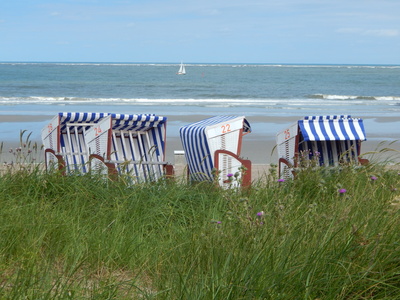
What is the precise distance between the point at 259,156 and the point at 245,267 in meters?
9.84

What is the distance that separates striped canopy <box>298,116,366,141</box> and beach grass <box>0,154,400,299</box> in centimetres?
110

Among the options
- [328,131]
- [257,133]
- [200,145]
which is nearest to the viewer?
[328,131]

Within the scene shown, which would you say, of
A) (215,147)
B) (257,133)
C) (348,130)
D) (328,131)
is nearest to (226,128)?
(215,147)

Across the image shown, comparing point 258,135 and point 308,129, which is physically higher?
point 308,129

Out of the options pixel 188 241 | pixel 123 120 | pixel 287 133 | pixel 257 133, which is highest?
pixel 123 120

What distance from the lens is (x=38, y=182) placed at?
18.7ft

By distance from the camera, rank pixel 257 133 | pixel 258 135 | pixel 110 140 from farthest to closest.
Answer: pixel 257 133 → pixel 258 135 → pixel 110 140

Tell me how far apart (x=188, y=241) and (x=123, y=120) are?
12.7ft

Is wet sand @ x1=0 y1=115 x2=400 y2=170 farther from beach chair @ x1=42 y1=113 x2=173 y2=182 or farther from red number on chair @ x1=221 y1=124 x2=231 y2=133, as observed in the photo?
red number on chair @ x1=221 y1=124 x2=231 y2=133

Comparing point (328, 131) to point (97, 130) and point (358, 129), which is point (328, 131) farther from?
point (97, 130)

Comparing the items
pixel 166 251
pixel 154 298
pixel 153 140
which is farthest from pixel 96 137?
pixel 154 298

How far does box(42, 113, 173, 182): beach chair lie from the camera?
7508mm

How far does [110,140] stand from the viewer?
739 centimetres

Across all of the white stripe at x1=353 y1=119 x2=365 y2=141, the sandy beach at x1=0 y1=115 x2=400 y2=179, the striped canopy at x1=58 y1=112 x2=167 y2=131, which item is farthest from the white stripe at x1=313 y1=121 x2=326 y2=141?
the sandy beach at x1=0 y1=115 x2=400 y2=179
